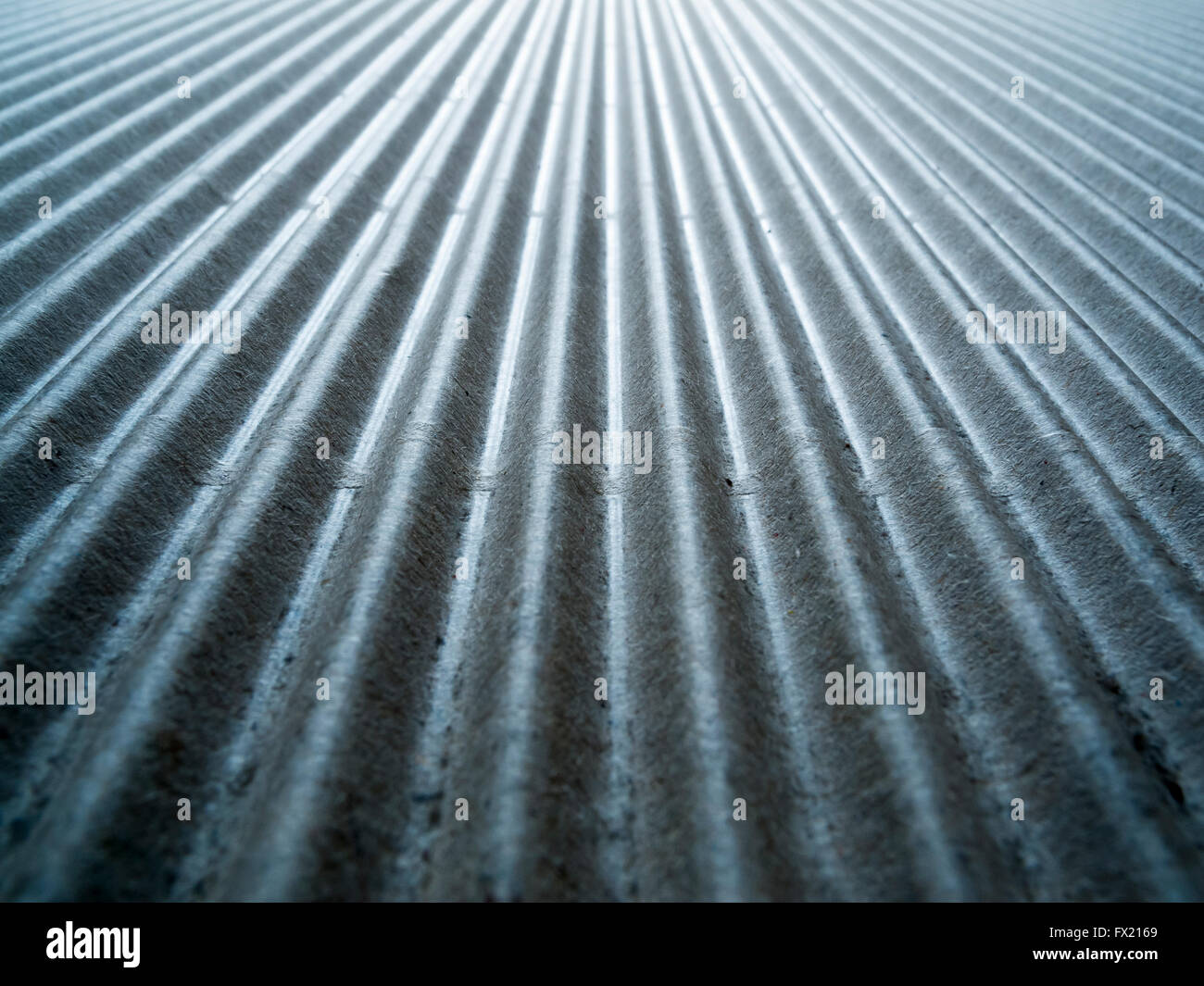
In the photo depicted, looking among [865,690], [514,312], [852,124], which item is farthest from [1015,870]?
[852,124]

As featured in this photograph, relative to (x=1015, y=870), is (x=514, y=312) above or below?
above

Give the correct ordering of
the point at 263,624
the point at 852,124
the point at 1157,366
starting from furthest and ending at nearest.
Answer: the point at 852,124 → the point at 1157,366 → the point at 263,624

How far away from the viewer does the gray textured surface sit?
1.08 m

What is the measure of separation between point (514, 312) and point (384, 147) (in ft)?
4.19

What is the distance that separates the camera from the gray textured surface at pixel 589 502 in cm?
108

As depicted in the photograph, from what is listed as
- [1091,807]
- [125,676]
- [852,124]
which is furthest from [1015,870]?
[852,124]

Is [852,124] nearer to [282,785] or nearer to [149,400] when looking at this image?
[149,400]

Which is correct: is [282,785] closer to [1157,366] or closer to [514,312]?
Result: [514,312]

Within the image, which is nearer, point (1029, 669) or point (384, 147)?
point (1029, 669)

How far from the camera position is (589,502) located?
1.63 metres

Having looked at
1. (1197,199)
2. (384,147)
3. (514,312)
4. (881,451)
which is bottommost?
(881,451)

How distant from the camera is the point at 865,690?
1.24 m

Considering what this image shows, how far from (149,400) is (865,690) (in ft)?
5.97
